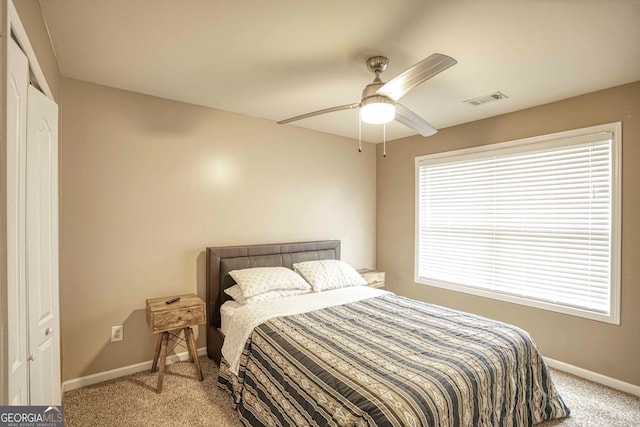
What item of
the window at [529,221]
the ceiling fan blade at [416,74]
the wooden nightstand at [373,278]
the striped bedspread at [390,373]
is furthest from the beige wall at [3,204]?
the window at [529,221]

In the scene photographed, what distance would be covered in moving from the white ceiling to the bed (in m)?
1.90

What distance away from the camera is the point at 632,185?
2.59 m

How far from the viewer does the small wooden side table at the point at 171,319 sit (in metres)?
2.54

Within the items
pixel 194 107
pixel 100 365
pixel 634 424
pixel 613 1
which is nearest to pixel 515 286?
pixel 634 424

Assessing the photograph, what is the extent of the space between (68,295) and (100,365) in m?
0.67

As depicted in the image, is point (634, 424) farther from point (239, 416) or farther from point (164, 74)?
point (164, 74)

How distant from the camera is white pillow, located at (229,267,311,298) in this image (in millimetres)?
2938

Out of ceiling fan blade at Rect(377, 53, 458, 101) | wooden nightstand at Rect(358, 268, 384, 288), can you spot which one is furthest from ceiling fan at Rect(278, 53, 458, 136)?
wooden nightstand at Rect(358, 268, 384, 288)

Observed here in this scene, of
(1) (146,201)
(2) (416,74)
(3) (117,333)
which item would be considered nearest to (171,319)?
(3) (117,333)

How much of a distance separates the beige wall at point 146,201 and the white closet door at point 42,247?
78cm

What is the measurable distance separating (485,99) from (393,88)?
59.7 inches

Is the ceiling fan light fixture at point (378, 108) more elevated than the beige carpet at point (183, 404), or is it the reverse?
the ceiling fan light fixture at point (378, 108)

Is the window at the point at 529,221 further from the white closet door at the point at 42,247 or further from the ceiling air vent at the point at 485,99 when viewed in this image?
the white closet door at the point at 42,247

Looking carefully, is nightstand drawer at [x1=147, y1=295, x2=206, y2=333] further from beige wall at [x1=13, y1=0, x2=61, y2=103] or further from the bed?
beige wall at [x1=13, y1=0, x2=61, y2=103]
